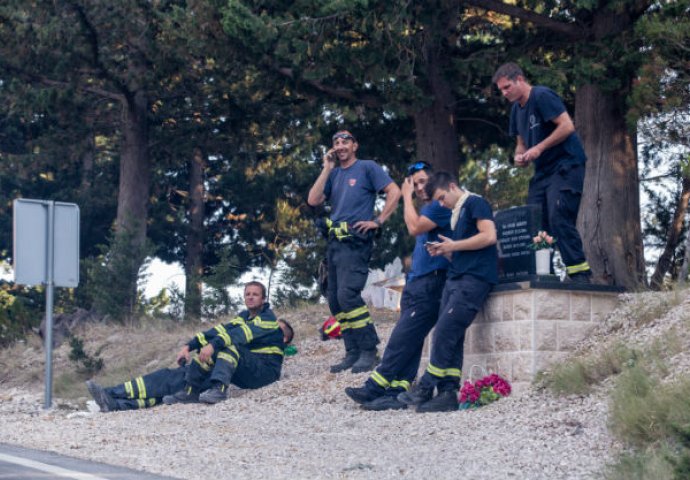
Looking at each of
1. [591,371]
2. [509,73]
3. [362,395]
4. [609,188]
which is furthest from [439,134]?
[591,371]

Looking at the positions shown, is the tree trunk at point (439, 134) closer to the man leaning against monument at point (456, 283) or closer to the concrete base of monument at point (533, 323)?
the concrete base of monument at point (533, 323)

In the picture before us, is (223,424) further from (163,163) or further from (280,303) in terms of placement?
(163,163)

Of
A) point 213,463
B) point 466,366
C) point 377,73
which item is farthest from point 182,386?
point 377,73

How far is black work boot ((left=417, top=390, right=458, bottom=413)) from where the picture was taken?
375 inches

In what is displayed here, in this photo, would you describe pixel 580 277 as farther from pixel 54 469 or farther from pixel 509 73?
pixel 54 469

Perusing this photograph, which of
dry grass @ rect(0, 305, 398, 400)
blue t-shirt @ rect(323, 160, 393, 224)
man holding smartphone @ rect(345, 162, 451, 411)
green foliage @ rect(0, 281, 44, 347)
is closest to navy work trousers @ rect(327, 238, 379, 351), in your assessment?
blue t-shirt @ rect(323, 160, 393, 224)

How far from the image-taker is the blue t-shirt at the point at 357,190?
11133 mm

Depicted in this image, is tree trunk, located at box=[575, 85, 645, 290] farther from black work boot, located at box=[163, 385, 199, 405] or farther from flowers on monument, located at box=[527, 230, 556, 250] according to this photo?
black work boot, located at box=[163, 385, 199, 405]

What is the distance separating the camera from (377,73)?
16.3 meters

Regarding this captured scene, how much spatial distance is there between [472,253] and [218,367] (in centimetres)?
282

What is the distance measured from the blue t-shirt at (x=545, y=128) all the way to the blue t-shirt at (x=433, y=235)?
35.8 inches

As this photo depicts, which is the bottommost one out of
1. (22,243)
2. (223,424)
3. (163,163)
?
(223,424)

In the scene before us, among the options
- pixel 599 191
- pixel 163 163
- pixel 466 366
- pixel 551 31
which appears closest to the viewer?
pixel 466 366

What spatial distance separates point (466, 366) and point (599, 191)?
21.1 feet
